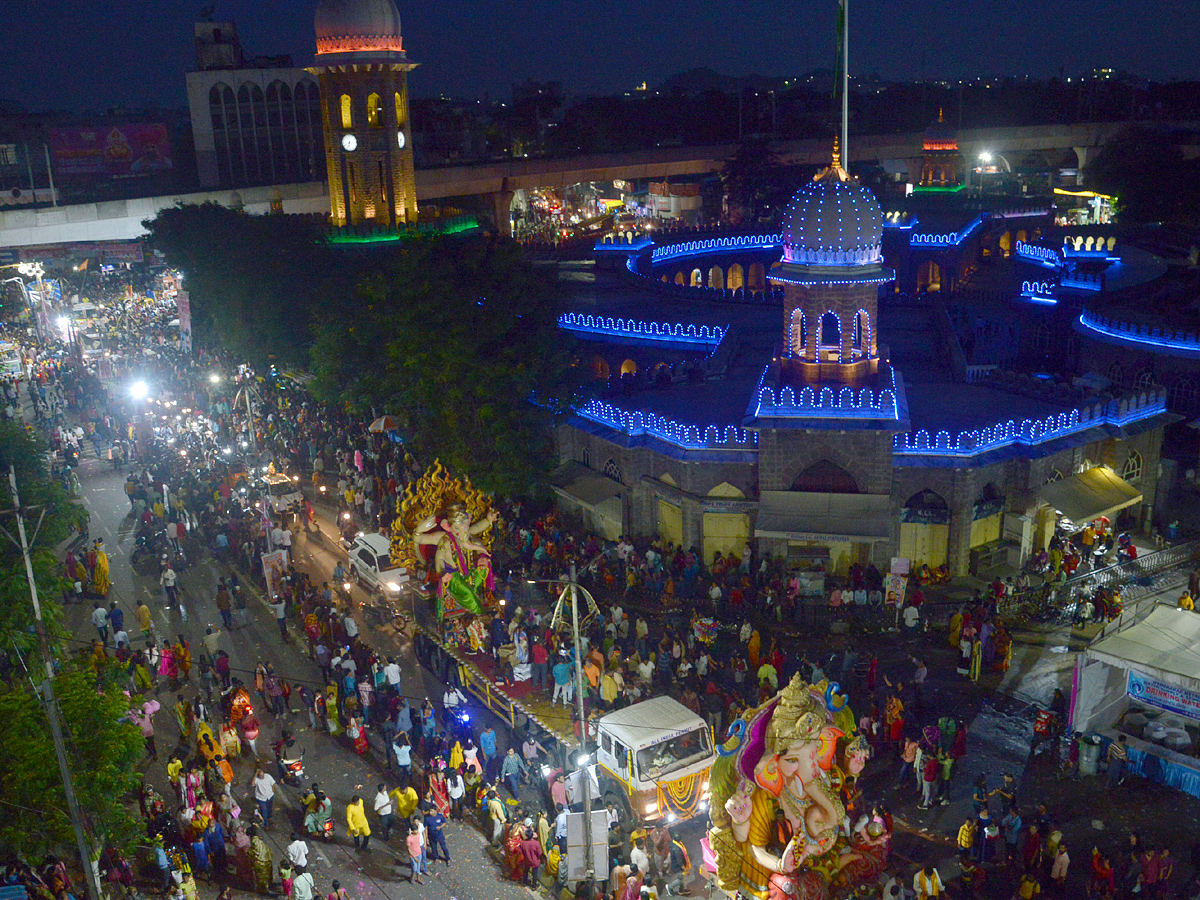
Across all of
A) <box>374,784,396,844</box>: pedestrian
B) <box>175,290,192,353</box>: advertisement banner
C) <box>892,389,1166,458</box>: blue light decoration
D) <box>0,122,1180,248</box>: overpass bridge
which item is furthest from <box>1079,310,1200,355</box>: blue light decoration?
<box>0,122,1180,248</box>: overpass bridge

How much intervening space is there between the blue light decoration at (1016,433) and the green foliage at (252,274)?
68.7ft

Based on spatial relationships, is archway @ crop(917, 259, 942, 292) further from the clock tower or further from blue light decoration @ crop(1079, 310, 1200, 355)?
the clock tower

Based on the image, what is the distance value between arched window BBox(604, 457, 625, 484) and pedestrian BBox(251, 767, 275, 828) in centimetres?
1368

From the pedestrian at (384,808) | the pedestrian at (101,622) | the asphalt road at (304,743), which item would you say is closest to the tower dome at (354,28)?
the asphalt road at (304,743)

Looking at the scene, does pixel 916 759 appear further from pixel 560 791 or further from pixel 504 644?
pixel 504 644

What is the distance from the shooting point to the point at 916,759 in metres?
18.5

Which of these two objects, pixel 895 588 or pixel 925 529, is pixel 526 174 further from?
pixel 895 588

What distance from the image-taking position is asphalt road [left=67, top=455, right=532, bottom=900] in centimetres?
1703

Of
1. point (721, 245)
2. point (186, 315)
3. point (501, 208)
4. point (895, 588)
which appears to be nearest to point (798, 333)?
point (895, 588)

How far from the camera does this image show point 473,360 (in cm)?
2898

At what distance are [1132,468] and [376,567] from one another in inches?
767

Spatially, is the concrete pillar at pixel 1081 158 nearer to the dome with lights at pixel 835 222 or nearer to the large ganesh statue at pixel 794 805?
the dome with lights at pixel 835 222

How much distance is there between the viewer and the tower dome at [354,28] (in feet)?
154

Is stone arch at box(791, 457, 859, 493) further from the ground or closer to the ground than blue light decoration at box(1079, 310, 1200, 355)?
closer to the ground
